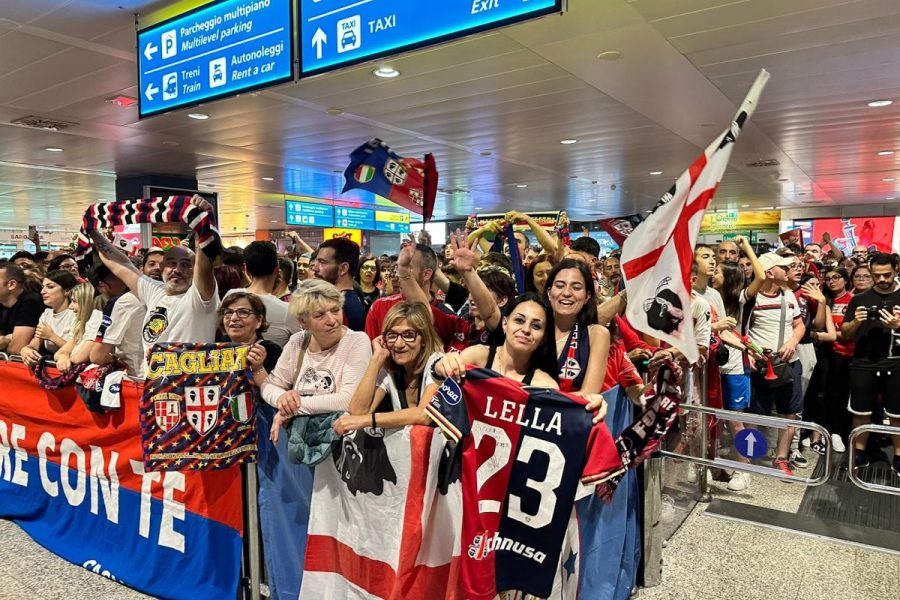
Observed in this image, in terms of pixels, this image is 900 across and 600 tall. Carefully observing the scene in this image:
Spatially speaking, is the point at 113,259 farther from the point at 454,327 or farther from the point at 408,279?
the point at 454,327

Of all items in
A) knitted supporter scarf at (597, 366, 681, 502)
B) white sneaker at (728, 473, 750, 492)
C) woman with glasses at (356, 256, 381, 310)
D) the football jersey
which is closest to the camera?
the football jersey

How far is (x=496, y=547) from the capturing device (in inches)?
93.4

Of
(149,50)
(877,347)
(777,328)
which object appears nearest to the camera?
(149,50)

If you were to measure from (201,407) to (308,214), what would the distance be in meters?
13.0

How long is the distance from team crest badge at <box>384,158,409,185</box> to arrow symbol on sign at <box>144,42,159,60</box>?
1992mm

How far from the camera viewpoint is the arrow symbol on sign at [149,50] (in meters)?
4.57

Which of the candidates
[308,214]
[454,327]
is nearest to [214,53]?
[454,327]

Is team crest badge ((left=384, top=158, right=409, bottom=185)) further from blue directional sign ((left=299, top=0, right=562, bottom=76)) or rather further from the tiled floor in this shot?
the tiled floor

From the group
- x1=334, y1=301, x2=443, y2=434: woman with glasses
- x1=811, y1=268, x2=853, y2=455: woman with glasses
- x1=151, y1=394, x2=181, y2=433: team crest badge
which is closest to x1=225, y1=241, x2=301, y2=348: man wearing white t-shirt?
x1=151, y1=394, x2=181, y2=433: team crest badge

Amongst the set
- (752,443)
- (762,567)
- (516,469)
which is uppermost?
(516,469)

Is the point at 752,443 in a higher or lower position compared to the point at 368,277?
lower

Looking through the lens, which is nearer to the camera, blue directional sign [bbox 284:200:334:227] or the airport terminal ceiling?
the airport terminal ceiling

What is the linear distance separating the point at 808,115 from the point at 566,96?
313 centimetres

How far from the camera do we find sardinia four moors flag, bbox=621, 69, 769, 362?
2.11m
